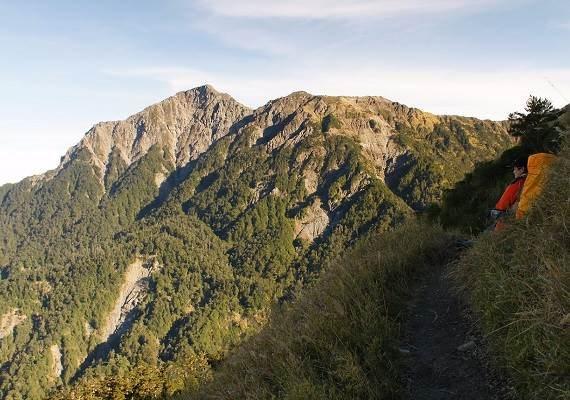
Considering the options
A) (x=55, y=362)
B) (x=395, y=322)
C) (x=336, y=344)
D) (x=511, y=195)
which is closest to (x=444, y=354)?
(x=395, y=322)

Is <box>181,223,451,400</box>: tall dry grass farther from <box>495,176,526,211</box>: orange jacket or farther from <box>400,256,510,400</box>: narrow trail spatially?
<box>495,176,526,211</box>: orange jacket

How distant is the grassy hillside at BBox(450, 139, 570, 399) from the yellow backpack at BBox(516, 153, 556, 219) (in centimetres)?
41

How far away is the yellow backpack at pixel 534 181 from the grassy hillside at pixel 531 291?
1.34 feet

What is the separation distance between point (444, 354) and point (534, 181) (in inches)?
143

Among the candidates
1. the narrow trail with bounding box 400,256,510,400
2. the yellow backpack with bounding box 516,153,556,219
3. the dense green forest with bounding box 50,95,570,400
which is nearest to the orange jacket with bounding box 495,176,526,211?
the yellow backpack with bounding box 516,153,556,219

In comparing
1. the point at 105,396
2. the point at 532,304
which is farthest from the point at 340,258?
the point at 105,396

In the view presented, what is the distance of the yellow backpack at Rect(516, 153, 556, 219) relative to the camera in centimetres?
595

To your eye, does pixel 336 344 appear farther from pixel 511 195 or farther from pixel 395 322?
pixel 511 195

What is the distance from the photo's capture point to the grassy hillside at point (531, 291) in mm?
3270

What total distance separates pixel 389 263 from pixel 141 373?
3559 cm

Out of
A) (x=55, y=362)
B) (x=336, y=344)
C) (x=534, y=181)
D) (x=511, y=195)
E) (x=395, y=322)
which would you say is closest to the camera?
(x=336, y=344)

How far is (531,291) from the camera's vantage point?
13.0ft

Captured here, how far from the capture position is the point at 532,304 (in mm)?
3768

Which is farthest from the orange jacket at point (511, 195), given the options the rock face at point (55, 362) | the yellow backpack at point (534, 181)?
the rock face at point (55, 362)
